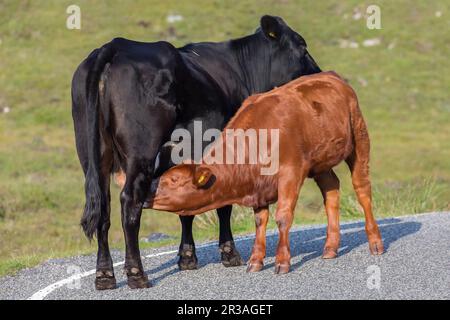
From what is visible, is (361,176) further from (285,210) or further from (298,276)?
(298,276)

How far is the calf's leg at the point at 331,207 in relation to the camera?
9453mm

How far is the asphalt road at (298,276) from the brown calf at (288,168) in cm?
33

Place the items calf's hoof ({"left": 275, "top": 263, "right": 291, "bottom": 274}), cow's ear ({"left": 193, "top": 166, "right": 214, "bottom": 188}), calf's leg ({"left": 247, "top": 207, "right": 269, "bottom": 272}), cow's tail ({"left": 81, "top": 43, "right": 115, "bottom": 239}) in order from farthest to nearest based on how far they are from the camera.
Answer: calf's leg ({"left": 247, "top": 207, "right": 269, "bottom": 272}) < calf's hoof ({"left": 275, "top": 263, "right": 291, "bottom": 274}) < cow's tail ({"left": 81, "top": 43, "right": 115, "bottom": 239}) < cow's ear ({"left": 193, "top": 166, "right": 214, "bottom": 188})

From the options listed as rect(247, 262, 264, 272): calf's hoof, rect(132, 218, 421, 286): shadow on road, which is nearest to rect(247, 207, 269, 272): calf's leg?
rect(247, 262, 264, 272): calf's hoof

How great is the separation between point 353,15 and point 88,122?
45.5m

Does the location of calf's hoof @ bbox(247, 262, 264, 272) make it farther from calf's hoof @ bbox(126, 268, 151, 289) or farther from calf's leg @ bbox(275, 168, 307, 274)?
calf's hoof @ bbox(126, 268, 151, 289)

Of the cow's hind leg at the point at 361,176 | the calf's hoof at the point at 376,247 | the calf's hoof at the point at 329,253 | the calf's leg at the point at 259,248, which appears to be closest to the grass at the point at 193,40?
the calf's leg at the point at 259,248

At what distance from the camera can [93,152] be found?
836cm

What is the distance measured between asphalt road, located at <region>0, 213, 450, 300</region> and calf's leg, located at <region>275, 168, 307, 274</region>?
128 millimetres

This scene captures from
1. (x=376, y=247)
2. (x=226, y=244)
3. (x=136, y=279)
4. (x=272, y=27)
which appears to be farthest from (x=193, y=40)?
(x=136, y=279)

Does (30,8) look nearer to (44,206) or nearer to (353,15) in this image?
(353,15)

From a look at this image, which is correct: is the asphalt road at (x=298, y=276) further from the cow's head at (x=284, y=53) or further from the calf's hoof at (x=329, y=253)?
the cow's head at (x=284, y=53)

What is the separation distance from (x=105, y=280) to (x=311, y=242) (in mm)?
3067

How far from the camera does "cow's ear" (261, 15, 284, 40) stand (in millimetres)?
10328
